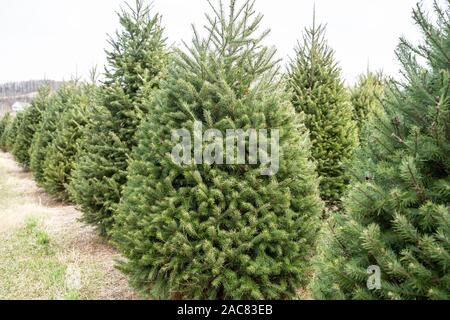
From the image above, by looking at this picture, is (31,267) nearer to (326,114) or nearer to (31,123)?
(326,114)

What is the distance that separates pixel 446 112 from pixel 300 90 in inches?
243

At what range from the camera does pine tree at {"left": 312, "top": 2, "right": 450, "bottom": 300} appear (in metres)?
2.02

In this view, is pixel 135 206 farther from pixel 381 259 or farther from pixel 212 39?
pixel 381 259

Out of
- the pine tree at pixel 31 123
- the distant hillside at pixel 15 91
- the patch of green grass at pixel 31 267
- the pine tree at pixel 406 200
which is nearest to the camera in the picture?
the pine tree at pixel 406 200

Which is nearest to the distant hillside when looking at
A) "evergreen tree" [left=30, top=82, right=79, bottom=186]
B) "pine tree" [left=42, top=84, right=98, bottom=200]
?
"evergreen tree" [left=30, top=82, right=79, bottom=186]

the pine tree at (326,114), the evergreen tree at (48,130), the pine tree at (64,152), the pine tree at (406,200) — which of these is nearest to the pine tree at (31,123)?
the evergreen tree at (48,130)

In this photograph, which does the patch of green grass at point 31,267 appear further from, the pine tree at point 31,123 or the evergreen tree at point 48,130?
the pine tree at point 31,123

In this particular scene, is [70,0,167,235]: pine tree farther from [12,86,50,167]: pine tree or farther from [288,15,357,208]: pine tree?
[12,86,50,167]: pine tree

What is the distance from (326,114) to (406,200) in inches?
238

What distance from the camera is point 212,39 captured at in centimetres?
454

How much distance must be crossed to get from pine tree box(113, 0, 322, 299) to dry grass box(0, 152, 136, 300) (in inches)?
48.3

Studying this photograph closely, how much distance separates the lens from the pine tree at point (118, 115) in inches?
259

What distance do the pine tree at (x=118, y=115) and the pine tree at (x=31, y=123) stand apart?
425 inches

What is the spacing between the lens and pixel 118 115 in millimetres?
6812
